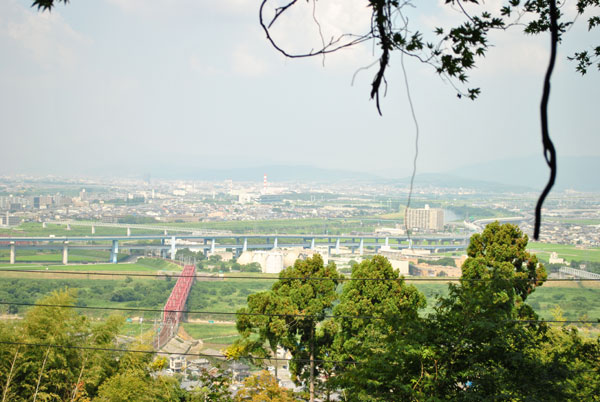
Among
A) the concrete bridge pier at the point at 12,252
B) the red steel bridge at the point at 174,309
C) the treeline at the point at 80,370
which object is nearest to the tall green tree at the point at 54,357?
the treeline at the point at 80,370

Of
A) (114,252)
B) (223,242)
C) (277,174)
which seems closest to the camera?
(114,252)

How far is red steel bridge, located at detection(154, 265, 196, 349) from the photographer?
9.65 m

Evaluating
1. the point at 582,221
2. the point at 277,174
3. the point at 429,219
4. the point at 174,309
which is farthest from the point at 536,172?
the point at 174,309

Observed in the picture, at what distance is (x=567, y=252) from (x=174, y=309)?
12.1 metres

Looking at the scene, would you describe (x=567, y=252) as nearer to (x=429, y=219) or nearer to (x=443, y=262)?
(x=443, y=262)

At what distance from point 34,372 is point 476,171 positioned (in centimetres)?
7691

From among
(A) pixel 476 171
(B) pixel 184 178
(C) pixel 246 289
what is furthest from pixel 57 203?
(A) pixel 476 171

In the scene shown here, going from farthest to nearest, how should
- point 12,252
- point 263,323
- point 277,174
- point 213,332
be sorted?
point 277,174
point 12,252
point 213,332
point 263,323

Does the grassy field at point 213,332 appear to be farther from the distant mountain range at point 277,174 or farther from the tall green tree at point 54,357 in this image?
the distant mountain range at point 277,174

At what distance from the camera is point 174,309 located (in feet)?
39.9

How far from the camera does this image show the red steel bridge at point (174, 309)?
9.65m

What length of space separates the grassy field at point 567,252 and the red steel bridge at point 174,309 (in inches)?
388

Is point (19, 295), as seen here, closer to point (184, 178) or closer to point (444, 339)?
point (444, 339)

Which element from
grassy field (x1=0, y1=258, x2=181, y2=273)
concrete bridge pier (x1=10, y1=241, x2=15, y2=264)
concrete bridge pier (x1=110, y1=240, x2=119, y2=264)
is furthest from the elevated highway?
grassy field (x1=0, y1=258, x2=181, y2=273)
